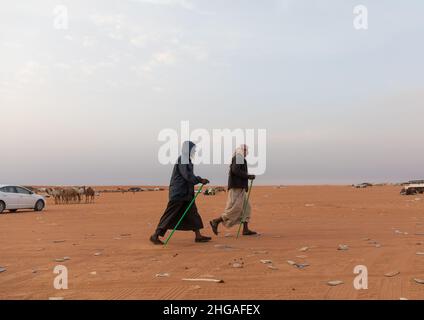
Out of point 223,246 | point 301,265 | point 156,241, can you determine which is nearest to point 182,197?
point 156,241

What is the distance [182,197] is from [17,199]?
58.7 ft

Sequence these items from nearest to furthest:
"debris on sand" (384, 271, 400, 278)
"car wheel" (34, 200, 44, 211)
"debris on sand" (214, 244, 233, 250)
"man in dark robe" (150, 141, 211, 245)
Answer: "debris on sand" (384, 271, 400, 278), "debris on sand" (214, 244, 233, 250), "man in dark robe" (150, 141, 211, 245), "car wheel" (34, 200, 44, 211)

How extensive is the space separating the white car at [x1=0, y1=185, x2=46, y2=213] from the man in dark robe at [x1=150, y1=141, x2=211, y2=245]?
16878mm

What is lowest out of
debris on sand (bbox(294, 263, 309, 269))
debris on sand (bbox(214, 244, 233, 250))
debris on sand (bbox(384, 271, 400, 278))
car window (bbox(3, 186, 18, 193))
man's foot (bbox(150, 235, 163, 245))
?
debris on sand (bbox(214, 244, 233, 250))

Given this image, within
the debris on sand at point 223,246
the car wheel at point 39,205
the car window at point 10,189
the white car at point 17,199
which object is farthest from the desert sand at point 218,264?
the car wheel at point 39,205

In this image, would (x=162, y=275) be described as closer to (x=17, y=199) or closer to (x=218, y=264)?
(x=218, y=264)

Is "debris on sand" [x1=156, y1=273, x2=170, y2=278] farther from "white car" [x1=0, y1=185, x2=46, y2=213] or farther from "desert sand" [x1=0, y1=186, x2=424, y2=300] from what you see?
"white car" [x1=0, y1=185, x2=46, y2=213]

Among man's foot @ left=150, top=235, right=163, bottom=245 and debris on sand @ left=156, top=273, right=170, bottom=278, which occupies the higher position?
debris on sand @ left=156, top=273, right=170, bottom=278

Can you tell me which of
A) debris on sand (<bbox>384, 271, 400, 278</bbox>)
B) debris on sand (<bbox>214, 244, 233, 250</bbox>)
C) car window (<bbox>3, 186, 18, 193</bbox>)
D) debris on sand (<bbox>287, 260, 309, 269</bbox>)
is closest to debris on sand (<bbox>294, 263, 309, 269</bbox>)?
debris on sand (<bbox>287, 260, 309, 269</bbox>)

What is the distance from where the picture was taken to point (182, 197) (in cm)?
1088

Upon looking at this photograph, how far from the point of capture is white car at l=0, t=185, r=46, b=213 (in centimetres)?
2489

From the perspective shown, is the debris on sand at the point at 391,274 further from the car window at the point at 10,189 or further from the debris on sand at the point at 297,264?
the car window at the point at 10,189

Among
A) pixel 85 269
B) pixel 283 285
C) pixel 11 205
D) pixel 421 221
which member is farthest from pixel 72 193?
A: pixel 283 285
